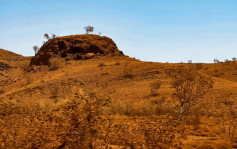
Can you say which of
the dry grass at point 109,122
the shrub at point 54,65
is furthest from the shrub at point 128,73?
the shrub at point 54,65

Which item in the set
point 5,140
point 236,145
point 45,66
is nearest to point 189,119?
point 236,145

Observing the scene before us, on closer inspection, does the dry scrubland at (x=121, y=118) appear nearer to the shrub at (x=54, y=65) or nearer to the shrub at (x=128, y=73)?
the shrub at (x=128, y=73)

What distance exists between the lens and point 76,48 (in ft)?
119

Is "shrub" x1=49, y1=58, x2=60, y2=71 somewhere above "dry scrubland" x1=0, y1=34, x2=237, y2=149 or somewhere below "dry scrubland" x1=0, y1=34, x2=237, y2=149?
above

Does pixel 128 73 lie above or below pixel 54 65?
below

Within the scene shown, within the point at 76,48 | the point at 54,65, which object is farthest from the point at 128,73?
the point at 76,48

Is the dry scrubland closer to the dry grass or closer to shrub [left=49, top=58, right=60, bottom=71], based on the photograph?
the dry grass

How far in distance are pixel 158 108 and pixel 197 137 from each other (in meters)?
3.54

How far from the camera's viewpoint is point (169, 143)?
5078 millimetres

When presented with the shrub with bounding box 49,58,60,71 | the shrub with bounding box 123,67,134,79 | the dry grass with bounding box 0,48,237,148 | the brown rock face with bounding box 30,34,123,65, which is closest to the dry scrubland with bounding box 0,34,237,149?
the dry grass with bounding box 0,48,237,148

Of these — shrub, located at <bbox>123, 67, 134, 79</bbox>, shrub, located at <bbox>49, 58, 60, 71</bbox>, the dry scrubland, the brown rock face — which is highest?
the brown rock face

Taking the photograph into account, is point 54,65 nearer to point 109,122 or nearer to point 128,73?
point 128,73

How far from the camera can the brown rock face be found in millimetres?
35688

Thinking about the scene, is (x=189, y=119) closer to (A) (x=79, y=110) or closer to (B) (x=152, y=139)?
(B) (x=152, y=139)
